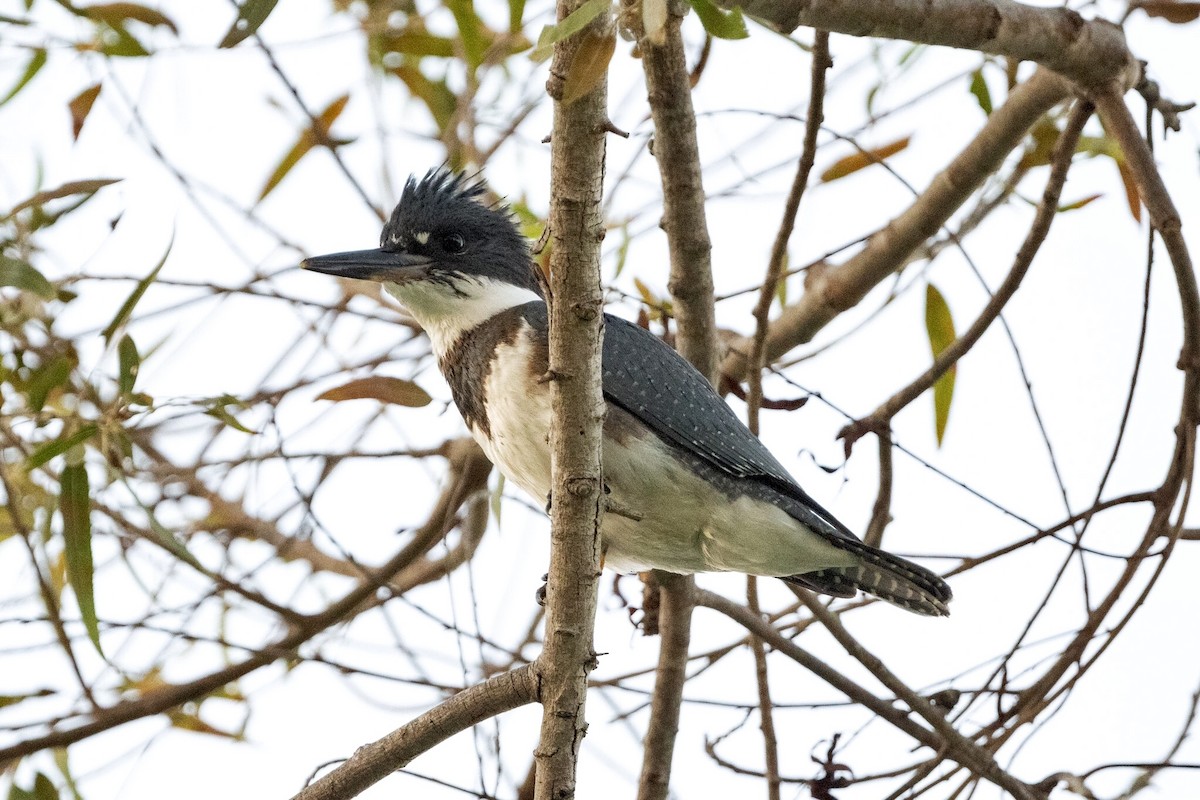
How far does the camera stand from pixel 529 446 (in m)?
2.33

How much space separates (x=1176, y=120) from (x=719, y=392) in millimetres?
1117

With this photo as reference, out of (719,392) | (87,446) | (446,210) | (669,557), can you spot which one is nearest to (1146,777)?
(669,557)

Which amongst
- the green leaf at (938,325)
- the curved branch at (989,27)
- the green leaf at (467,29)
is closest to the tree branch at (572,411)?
the curved branch at (989,27)

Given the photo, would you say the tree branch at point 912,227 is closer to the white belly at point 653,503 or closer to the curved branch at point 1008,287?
the curved branch at point 1008,287

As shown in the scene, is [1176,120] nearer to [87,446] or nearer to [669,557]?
[669,557]

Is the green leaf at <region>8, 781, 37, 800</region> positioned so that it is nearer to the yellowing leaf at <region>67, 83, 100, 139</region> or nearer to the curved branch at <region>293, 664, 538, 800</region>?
the curved branch at <region>293, 664, 538, 800</region>

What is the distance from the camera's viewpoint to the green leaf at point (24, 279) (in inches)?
87.3

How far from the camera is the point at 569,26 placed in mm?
1252

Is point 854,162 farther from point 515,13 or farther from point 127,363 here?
point 127,363

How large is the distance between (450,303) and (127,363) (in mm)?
697

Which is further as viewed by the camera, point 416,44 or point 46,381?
point 416,44

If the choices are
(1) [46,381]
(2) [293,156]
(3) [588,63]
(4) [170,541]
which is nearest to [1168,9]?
(3) [588,63]

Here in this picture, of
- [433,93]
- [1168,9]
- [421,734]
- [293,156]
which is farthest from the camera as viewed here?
[433,93]

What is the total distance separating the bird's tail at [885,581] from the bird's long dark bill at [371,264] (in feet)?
3.43
